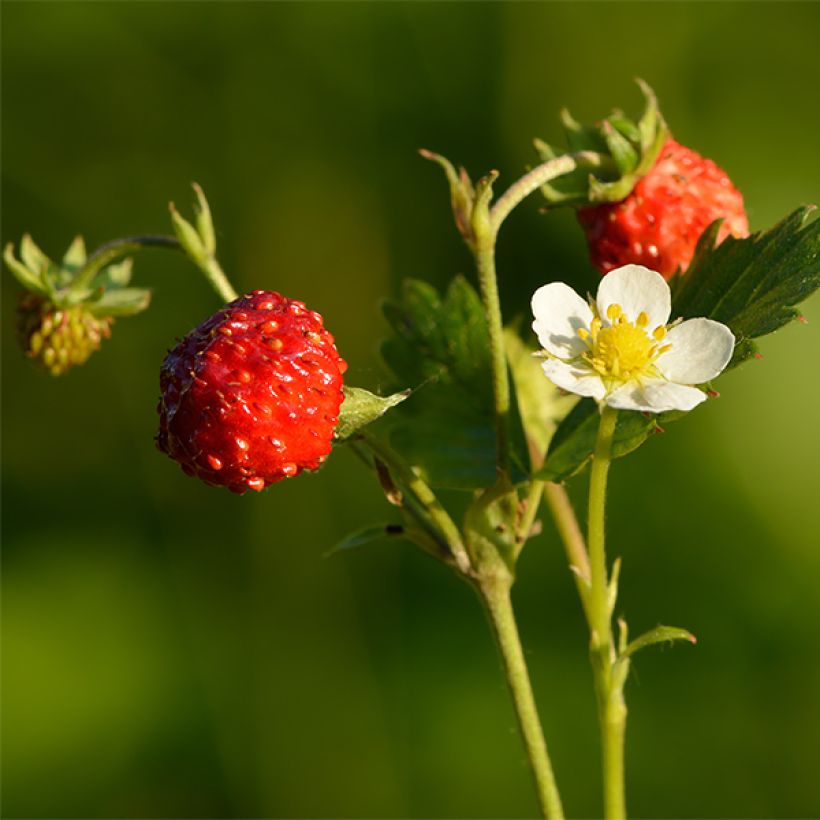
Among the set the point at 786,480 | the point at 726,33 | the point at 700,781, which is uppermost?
the point at 726,33

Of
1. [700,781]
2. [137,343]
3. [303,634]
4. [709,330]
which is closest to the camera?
[709,330]

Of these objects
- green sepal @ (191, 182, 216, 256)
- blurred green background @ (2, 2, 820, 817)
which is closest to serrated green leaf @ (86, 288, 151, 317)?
green sepal @ (191, 182, 216, 256)

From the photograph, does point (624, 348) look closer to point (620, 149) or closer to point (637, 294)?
point (637, 294)

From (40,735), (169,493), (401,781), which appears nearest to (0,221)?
(169,493)

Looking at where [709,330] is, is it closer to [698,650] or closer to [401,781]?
[698,650]

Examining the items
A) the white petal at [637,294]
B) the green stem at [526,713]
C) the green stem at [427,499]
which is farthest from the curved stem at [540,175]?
the green stem at [526,713]

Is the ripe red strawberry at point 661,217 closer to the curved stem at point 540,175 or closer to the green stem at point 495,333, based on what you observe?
the curved stem at point 540,175

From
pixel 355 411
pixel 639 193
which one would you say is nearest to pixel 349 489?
pixel 639 193
